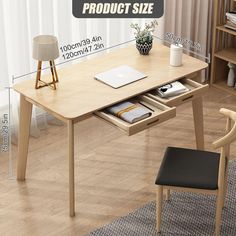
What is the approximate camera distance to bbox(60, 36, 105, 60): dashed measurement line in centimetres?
498

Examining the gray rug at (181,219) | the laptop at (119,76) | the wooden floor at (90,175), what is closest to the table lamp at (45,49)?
the laptop at (119,76)

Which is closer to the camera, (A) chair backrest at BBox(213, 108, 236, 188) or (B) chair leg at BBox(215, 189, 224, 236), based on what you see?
(A) chair backrest at BBox(213, 108, 236, 188)

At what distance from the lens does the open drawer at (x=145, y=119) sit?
12.4 feet

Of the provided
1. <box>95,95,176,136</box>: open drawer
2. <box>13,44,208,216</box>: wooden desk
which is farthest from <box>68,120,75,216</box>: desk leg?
<box>95,95,176,136</box>: open drawer

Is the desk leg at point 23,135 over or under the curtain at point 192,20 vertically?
under

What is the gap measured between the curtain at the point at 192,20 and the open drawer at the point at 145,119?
4.80 feet

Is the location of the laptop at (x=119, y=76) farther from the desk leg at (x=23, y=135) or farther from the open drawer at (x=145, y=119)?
the desk leg at (x=23, y=135)

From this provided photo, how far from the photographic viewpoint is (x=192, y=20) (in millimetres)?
5555

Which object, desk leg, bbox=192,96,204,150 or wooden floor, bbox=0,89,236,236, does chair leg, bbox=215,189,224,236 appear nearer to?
wooden floor, bbox=0,89,236,236

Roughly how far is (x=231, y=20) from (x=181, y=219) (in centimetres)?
195

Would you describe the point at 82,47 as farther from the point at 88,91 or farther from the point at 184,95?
the point at 184,95

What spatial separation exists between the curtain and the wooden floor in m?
0.61

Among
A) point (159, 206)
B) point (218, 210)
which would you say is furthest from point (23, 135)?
point (218, 210)

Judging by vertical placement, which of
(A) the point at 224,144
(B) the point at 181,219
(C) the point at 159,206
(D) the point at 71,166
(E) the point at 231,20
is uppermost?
(E) the point at 231,20
